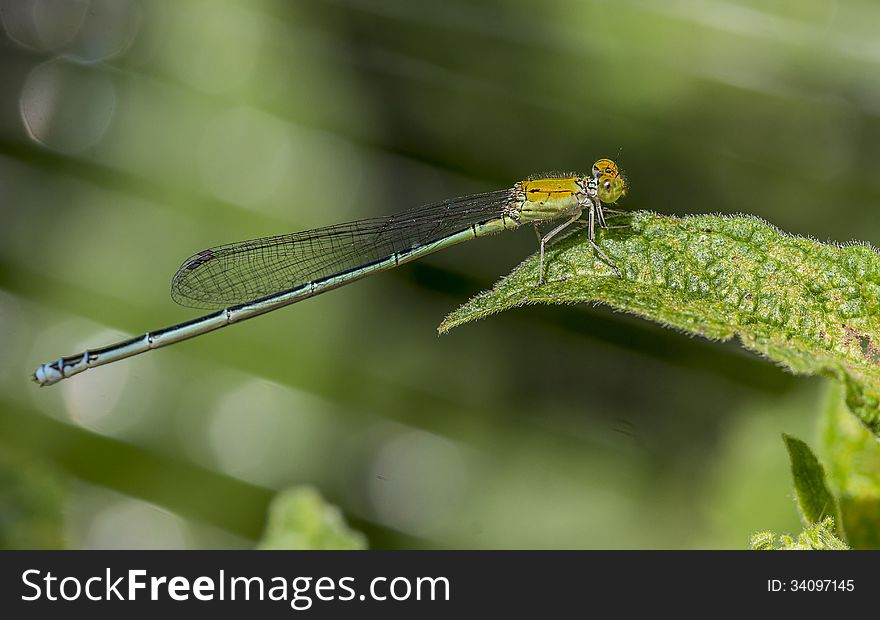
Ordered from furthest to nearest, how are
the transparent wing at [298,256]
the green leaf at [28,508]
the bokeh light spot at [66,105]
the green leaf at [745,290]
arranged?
the bokeh light spot at [66,105]
the transparent wing at [298,256]
the green leaf at [28,508]
the green leaf at [745,290]

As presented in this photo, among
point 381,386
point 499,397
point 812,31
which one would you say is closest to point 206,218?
point 381,386

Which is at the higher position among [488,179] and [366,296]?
[488,179]

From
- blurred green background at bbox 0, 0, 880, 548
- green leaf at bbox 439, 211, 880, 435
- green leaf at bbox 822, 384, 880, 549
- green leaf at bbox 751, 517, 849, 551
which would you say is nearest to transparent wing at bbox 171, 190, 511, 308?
blurred green background at bbox 0, 0, 880, 548

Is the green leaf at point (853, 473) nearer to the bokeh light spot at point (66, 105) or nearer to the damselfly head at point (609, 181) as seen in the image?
the damselfly head at point (609, 181)

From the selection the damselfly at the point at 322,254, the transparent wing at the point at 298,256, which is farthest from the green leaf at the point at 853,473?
the transparent wing at the point at 298,256

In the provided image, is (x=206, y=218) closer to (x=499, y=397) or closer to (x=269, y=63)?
(x=269, y=63)

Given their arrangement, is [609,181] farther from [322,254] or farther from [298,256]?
[298,256]
